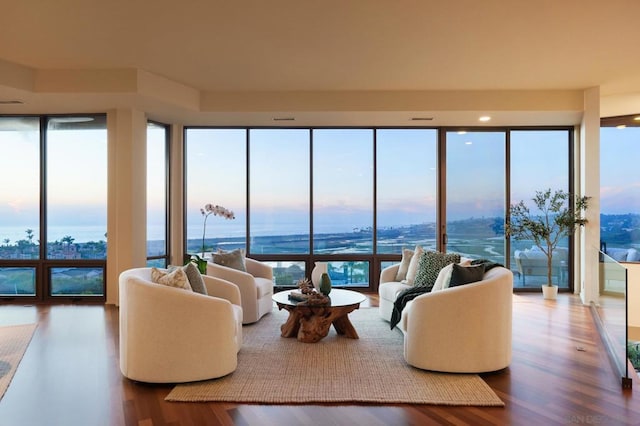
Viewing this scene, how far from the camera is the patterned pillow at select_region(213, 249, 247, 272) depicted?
501 cm

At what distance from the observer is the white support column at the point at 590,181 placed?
18.6 feet

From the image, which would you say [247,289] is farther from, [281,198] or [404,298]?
[281,198]

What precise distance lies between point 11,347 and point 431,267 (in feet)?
13.5

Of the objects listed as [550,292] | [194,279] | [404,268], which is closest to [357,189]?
[404,268]

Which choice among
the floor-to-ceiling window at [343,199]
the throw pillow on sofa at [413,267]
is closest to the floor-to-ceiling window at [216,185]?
the floor-to-ceiling window at [343,199]

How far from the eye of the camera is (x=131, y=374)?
3039 millimetres

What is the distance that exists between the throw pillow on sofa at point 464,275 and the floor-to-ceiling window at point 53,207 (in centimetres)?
492

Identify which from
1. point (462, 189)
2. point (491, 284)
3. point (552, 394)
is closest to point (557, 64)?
point (462, 189)

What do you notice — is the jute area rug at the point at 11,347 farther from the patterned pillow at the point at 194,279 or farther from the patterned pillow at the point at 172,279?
the patterned pillow at the point at 194,279

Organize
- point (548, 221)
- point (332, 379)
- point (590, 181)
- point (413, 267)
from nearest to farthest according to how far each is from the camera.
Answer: point (332, 379), point (413, 267), point (590, 181), point (548, 221)

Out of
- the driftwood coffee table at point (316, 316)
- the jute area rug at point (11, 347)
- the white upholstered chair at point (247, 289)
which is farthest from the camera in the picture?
the white upholstered chair at point (247, 289)

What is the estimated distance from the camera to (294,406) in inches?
107

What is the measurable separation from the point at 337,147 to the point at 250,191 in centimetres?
159

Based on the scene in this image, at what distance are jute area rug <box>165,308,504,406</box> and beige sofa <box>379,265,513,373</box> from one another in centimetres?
11
